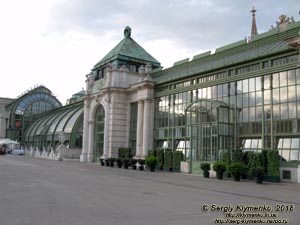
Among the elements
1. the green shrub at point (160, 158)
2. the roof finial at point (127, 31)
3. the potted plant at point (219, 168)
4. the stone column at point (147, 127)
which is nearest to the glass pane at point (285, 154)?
the potted plant at point (219, 168)

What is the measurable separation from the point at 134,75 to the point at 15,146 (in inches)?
1977

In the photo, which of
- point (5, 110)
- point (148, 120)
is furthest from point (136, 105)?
point (5, 110)

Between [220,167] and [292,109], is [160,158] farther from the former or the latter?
[292,109]

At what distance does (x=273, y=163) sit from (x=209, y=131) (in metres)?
7.25

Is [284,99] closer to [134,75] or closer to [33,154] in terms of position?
[134,75]

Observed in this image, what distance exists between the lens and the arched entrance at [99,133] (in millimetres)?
50031

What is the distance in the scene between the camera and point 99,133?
51062 mm

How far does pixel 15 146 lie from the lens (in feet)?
282

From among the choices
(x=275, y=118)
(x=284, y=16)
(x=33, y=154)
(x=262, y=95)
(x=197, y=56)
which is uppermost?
(x=284, y=16)

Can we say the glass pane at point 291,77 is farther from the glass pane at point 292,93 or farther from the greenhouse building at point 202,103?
the glass pane at point 292,93

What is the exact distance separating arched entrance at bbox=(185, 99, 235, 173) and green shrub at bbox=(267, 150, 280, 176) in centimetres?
489

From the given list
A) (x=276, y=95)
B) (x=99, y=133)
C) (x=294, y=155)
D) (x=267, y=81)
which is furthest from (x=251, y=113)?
(x=99, y=133)

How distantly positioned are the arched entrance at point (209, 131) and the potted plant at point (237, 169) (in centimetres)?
442

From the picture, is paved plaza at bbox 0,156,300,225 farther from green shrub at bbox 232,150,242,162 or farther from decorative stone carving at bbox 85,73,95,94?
decorative stone carving at bbox 85,73,95,94
